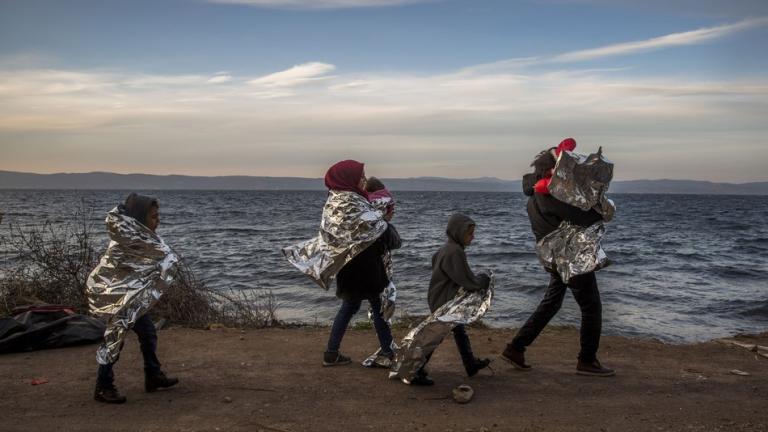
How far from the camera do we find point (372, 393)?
A: 18.8 ft

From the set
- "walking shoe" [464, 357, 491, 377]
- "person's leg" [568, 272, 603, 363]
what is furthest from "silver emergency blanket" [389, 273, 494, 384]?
"person's leg" [568, 272, 603, 363]

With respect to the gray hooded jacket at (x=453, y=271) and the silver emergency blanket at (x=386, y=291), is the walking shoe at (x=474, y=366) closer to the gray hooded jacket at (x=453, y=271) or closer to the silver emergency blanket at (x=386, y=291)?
the gray hooded jacket at (x=453, y=271)

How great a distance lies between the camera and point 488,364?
6.24 m

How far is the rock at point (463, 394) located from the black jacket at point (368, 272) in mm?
1204

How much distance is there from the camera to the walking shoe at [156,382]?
18.8 ft

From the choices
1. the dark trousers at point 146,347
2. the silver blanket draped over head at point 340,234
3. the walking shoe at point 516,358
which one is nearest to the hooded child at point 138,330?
the dark trousers at point 146,347

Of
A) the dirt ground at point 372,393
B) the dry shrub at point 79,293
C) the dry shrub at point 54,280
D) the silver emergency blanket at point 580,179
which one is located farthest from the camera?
the dry shrub at point 54,280

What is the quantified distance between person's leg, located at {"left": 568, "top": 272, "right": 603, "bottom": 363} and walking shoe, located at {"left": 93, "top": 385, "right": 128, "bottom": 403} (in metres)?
4.02

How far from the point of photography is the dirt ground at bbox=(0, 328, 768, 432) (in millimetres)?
5051

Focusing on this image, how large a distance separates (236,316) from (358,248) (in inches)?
166

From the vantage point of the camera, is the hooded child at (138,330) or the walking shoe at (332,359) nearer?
the hooded child at (138,330)

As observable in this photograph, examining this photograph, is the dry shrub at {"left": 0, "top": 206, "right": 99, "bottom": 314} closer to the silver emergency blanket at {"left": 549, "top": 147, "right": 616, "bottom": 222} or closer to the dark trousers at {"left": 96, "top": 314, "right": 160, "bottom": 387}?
the dark trousers at {"left": 96, "top": 314, "right": 160, "bottom": 387}

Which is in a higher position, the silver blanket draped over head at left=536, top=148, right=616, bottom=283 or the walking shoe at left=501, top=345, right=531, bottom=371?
the silver blanket draped over head at left=536, top=148, right=616, bottom=283

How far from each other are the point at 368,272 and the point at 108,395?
96.4 inches
